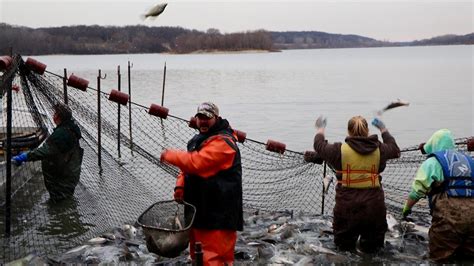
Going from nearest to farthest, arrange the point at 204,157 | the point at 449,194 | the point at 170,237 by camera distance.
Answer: the point at 204,157 → the point at 170,237 → the point at 449,194

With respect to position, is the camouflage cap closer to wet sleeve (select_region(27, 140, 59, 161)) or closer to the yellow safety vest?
the yellow safety vest

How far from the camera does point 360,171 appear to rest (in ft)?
19.7

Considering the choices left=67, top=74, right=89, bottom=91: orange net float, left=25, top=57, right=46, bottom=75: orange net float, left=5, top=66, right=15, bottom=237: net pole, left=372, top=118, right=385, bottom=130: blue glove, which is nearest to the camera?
left=372, top=118, right=385, bottom=130: blue glove

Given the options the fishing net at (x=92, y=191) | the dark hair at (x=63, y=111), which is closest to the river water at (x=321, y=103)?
the fishing net at (x=92, y=191)

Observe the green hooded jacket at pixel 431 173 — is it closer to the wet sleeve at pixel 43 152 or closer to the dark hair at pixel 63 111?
the dark hair at pixel 63 111

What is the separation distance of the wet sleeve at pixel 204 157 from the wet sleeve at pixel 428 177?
2214mm

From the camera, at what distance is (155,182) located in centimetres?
1315

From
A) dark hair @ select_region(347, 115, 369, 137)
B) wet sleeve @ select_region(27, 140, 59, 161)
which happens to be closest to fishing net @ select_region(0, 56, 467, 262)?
wet sleeve @ select_region(27, 140, 59, 161)

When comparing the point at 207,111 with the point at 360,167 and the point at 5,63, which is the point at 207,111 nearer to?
the point at 360,167

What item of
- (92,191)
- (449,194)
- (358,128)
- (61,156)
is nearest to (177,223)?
(358,128)

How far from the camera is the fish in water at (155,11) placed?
657 centimetres

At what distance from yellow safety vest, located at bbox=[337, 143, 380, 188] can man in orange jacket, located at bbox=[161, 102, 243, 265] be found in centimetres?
151

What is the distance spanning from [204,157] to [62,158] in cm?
461

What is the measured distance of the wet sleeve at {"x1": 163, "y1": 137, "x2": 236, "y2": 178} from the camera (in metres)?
4.84
